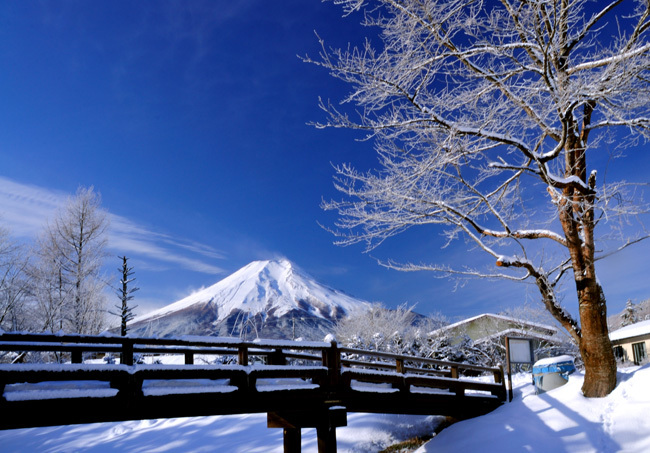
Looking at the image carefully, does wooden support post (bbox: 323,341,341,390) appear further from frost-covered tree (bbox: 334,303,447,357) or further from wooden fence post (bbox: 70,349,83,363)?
frost-covered tree (bbox: 334,303,447,357)

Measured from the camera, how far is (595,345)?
31.8ft

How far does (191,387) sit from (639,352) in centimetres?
2310

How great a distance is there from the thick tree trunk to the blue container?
167cm

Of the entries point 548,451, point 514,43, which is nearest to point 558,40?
point 514,43

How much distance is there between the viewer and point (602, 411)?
9086mm

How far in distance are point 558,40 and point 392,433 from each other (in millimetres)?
9979

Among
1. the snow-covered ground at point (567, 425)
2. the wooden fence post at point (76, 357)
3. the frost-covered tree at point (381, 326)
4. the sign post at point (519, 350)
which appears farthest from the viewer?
the frost-covered tree at point (381, 326)

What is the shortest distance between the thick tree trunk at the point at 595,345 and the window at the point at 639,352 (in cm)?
1501

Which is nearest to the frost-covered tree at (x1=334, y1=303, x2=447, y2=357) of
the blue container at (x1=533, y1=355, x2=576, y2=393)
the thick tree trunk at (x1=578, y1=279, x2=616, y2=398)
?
the blue container at (x1=533, y1=355, x2=576, y2=393)

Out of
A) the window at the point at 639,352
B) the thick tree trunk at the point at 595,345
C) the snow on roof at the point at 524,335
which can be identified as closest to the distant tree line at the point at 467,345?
the snow on roof at the point at 524,335

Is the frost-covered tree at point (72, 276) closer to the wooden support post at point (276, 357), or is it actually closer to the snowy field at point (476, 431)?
the snowy field at point (476, 431)

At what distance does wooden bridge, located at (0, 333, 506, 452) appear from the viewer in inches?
239

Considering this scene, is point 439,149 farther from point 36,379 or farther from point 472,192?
point 36,379

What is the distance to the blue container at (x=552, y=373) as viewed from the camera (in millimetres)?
11625
